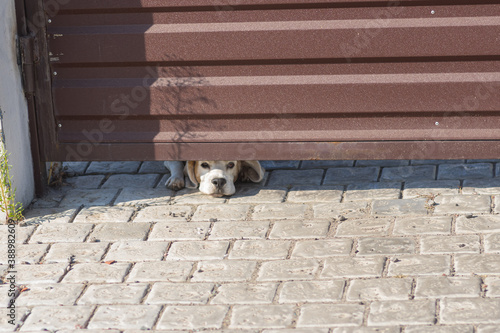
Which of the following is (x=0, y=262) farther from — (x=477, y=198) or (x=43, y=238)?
(x=477, y=198)

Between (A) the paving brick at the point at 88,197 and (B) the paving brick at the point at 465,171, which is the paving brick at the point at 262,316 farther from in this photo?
(B) the paving brick at the point at 465,171

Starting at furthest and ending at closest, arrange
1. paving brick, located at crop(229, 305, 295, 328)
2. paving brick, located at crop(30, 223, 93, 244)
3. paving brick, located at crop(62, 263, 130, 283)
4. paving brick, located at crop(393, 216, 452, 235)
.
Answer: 1. paving brick, located at crop(30, 223, 93, 244)
2. paving brick, located at crop(393, 216, 452, 235)
3. paving brick, located at crop(62, 263, 130, 283)
4. paving brick, located at crop(229, 305, 295, 328)

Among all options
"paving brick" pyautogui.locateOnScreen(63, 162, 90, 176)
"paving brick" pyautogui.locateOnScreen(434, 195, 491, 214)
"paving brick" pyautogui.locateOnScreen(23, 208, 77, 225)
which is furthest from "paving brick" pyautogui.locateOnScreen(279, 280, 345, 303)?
"paving brick" pyautogui.locateOnScreen(63, 162, 90, 176)

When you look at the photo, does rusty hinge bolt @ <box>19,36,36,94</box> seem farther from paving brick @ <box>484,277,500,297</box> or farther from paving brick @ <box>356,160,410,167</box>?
paving brick @ <box>484,277,500,297</box>

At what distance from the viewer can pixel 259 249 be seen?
4938 mm

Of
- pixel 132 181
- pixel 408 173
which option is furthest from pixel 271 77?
pixel 132 181

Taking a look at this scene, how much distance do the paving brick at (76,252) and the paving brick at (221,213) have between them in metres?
0.80

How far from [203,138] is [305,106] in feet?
2.80

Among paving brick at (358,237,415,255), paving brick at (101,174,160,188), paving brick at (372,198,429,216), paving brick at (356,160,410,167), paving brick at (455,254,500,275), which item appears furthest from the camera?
paving brick at (356,160,410,167)

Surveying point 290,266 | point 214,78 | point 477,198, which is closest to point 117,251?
point 290,266

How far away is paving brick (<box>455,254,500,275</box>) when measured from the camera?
4.40m

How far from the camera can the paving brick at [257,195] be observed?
586 cm

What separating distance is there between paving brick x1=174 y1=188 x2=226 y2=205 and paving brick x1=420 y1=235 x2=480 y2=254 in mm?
1746

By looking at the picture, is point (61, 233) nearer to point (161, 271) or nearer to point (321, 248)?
point (161, 271)
